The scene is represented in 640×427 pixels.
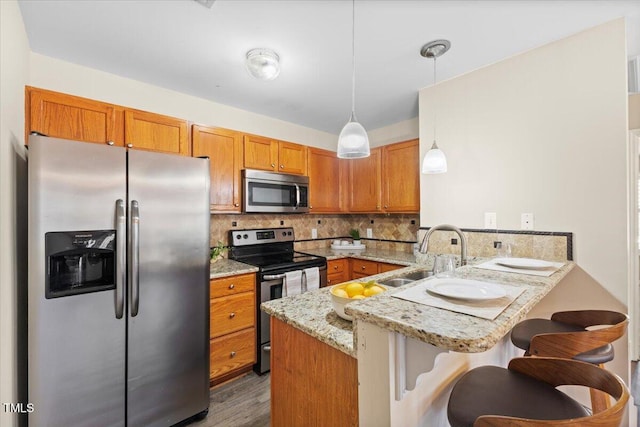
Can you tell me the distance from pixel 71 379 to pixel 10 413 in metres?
0.21

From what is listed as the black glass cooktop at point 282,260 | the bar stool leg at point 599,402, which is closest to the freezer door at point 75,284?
the black glass cooktop at point 282,260

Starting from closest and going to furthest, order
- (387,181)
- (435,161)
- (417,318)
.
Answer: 1. (417,318)
2. (435,161)
3. (387,181)

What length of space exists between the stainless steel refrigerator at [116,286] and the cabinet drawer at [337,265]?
1409 millimetres

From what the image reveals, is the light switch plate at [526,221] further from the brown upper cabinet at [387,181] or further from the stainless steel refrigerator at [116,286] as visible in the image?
→ the stainless steel refrigerator at [116,286]

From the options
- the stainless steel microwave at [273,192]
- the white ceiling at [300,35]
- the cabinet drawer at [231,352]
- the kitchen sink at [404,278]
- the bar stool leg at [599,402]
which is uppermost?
the white ceiling at [300,35]

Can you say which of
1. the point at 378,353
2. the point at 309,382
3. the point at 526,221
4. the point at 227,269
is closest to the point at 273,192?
the point at 227,269

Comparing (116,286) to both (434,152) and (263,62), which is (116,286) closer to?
(263,62)

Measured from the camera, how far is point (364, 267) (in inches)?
120

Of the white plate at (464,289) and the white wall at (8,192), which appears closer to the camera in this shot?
the white plate at (464,289)

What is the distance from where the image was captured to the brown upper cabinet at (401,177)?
2910mm

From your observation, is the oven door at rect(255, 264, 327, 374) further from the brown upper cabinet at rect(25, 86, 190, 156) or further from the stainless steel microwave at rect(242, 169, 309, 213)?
the brown upper cabinet at rect(25, 86, 190, 156)

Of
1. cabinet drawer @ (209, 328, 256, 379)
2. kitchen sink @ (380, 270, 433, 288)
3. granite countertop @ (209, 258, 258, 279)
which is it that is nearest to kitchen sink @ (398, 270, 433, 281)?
kitchen sink @ (380, 270, 433, 288)

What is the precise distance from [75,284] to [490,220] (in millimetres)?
2691

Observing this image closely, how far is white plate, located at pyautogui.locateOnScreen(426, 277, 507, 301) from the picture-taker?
87cm
